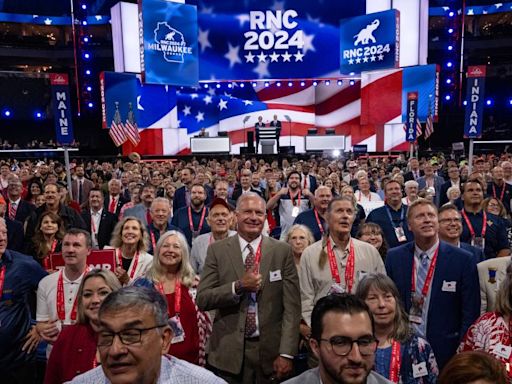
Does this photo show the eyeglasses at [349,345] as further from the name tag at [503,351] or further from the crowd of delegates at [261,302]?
the name tag at [503,351]

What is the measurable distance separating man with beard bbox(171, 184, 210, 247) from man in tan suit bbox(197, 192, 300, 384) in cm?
278

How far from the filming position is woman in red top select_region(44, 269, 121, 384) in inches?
101

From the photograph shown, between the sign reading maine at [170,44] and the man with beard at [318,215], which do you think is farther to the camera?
the sign reading maine at [170,44]

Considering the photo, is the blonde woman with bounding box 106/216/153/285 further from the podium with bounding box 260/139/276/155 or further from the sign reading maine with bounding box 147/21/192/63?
the sign reading maine with bounding box 147/21/192/63

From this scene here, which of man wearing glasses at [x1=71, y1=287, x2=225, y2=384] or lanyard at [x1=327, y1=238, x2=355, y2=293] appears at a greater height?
man wearing glasses at [x1=71, y1=287, x2=225, y2=384]

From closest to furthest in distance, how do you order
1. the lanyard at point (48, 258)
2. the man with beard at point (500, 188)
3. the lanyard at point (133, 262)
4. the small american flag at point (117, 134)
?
1. the lanyard at point (133, 262)
2. the lanyard at point (48, 258)
3. the man with beard at point (500, 188)
4. the small american flag at point (117, 134)

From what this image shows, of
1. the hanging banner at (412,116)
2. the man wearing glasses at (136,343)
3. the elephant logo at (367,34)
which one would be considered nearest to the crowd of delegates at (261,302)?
the man wearing glasses at (136,343)

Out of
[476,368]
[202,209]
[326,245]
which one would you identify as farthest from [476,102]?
[476,368]

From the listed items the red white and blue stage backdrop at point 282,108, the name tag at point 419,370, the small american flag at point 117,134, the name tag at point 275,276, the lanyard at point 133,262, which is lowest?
the name tag at point 419,370

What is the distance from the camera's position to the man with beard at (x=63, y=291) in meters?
3.31

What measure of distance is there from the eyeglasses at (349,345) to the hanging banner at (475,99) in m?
9.05

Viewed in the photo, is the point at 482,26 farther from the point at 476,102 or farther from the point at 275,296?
A: the point at 275,296

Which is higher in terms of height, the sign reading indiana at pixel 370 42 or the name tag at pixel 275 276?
the sign reading indiana at pixel 370 42

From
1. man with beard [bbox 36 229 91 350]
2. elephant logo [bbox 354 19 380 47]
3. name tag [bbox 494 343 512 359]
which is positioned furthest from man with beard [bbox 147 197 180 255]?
elephant logo [bbox 354 19 380 47]
